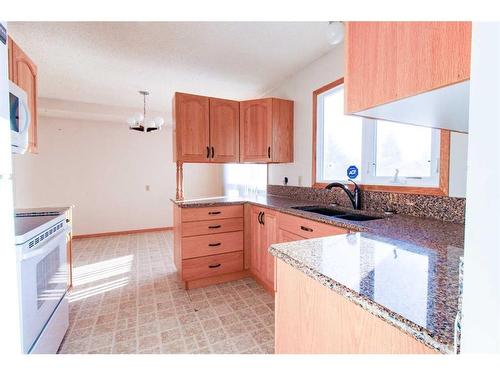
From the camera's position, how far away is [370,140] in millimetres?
2080

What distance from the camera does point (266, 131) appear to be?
2.86m

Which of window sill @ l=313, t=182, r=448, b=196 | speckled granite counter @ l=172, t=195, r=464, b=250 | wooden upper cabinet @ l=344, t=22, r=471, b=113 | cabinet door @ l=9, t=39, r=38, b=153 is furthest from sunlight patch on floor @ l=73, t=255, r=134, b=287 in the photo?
wooden upper cabinet @ l=344, t=22, r=471, b=113

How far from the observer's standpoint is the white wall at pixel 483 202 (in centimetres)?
31

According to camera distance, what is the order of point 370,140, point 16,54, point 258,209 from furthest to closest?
point 258,209, point 370,140, point 16,54

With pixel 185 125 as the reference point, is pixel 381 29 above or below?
below

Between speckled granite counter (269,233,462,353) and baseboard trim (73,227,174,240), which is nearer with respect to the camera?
speckled granite counter (269,233,462,353)

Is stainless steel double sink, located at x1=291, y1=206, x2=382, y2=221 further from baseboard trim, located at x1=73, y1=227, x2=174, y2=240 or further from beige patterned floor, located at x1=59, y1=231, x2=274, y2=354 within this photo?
baseboard trim, located at x1=73, y1=227, x2=174, y2=240

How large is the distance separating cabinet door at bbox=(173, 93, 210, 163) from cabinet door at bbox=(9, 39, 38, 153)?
1185mm

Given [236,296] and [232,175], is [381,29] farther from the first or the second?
→ [232,175]

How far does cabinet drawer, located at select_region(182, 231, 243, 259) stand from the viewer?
7.87ft

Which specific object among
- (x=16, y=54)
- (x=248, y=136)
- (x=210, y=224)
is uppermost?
(x=16, y=54)

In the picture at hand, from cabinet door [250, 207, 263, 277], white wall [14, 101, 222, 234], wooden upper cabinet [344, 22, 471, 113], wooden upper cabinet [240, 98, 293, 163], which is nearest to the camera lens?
wooden upper cabinet [344, 22, 471, 113]
